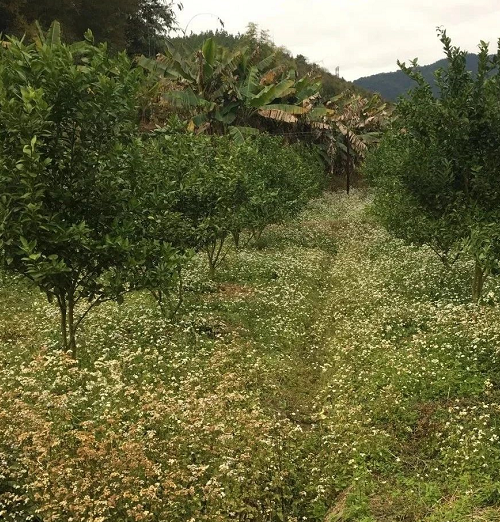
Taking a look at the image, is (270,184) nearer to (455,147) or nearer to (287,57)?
(455,147)

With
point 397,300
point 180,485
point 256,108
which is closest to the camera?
point 180,485

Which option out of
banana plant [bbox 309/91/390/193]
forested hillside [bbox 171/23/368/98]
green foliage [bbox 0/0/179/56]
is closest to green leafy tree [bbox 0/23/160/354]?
green foliage [bbox 0/0/179/56]

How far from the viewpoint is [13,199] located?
29.5ft

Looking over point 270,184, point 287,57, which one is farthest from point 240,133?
point 287,57

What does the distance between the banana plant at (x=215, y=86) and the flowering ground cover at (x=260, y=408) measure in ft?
61.8

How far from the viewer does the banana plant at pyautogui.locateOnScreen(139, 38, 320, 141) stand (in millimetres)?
32719

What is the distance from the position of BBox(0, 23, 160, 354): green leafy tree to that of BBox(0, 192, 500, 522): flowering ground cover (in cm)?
193

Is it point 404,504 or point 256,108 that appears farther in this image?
point 256,108

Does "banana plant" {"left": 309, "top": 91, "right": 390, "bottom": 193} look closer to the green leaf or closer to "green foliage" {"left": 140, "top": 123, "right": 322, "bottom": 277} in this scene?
the green leaf

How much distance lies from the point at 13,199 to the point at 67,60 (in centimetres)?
259

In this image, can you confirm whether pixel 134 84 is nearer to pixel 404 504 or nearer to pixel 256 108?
pixel 404 504

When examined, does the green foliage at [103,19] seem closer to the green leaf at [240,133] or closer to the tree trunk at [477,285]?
the green leaf at [240,133]

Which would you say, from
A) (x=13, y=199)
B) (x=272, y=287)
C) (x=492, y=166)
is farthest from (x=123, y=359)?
(x=492, y=166)

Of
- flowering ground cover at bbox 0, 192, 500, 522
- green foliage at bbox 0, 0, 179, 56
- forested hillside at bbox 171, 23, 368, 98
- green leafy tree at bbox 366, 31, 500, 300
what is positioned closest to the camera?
flowering ground cover at bbox 0, 192, 500, 522
